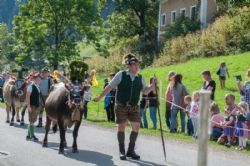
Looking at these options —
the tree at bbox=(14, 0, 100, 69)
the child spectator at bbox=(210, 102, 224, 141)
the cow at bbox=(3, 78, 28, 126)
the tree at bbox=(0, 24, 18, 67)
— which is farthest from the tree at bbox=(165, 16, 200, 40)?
the tree at bbox=(0, 24, 18, 67)

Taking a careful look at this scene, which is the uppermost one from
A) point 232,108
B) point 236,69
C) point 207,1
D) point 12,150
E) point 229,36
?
point 207,1

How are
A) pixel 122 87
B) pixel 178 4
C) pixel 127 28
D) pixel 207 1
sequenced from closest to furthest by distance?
pixel 122 87 → pixel 207 1 → pixel 178 4 → pixel 127 28

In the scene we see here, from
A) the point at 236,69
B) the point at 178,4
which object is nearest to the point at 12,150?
the point at 236,69

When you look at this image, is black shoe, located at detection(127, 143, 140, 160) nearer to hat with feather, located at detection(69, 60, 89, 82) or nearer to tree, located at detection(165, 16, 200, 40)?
hat with feather, located at detection(69, 60, 89, 82)

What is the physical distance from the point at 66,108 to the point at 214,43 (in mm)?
27853

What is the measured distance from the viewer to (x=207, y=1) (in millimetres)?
50406

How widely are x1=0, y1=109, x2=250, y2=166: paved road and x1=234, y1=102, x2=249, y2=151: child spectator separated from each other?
0.75 m

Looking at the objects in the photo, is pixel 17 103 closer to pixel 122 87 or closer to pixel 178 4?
pixel 122 87

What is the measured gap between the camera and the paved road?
10961mm

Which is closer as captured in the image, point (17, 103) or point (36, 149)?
point (36, 149)

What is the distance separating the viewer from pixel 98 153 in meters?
12.2

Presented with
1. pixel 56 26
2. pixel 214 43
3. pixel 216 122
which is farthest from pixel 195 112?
pixel 56 26

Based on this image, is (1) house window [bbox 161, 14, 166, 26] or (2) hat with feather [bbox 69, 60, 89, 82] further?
(1) house window [bbox 161, 14, 166, 26]

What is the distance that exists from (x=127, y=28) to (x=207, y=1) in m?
15.4
